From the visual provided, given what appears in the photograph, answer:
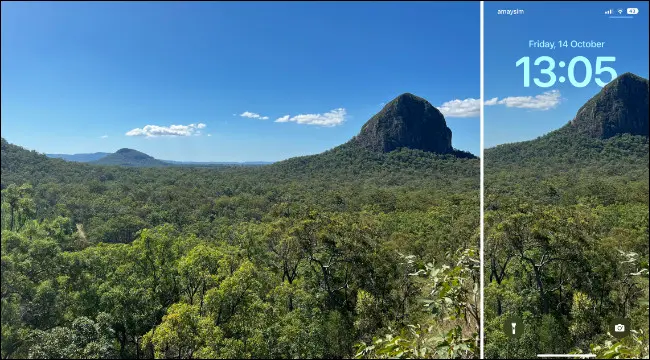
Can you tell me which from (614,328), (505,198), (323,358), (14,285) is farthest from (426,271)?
(323,358)

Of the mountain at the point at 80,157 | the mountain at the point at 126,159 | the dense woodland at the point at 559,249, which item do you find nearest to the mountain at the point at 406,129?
the mountain at the point at 126,159

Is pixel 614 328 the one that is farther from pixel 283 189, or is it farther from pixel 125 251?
pixel 283 189

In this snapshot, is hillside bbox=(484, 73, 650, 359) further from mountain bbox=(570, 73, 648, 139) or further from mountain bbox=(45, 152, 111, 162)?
mountain bbox=(45, 152, 111, 162)

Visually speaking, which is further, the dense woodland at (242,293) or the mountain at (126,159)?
the mountain at (126,159)

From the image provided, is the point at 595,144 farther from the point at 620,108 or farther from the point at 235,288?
the point at 235,288

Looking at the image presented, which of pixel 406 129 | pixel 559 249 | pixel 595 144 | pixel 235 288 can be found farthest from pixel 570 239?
pixel 406 129

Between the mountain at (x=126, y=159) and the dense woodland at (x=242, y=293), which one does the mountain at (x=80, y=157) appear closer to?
the mountain at (x=126, y=159)

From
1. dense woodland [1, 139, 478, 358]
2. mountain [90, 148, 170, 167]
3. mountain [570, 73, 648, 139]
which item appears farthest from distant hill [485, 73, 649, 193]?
mountain [90, 148, 170, 167]

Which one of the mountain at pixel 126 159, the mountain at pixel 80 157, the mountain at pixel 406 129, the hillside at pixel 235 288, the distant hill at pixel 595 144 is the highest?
the mountain at pixel 406 129
